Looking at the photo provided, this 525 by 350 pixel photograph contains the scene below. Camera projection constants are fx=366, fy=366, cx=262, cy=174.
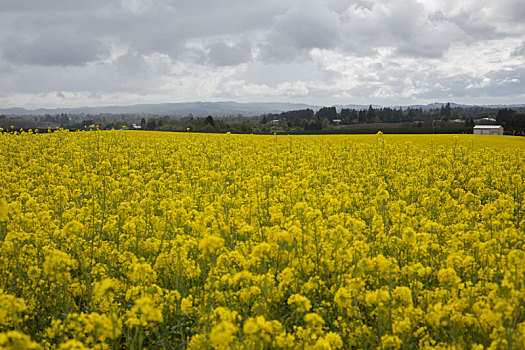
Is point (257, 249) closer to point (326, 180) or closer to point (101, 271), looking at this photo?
point (101, 271)

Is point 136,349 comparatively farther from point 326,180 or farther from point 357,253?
point 326,180

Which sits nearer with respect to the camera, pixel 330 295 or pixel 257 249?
pixel 257 249

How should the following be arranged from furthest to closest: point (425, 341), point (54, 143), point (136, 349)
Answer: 1. point (54, 143)
2. point (136, 349)
3. point (425, 341)

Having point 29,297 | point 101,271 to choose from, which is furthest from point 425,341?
point 29,297

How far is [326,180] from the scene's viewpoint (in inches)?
498

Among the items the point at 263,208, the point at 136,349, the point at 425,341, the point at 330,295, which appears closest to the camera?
the point at 425,341

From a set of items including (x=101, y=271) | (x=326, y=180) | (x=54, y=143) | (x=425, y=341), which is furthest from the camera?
(x=54, y=143)

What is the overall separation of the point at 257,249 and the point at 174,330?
1.56 meters

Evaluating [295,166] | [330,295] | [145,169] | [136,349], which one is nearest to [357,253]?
[330,295]

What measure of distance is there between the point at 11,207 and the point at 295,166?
31.4ft

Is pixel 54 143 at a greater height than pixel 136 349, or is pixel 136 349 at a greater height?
pixel 54 143


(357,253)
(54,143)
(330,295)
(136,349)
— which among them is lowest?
(136,349)

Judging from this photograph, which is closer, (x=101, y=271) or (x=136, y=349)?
(x=136, y=349)

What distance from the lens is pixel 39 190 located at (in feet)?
30.8
